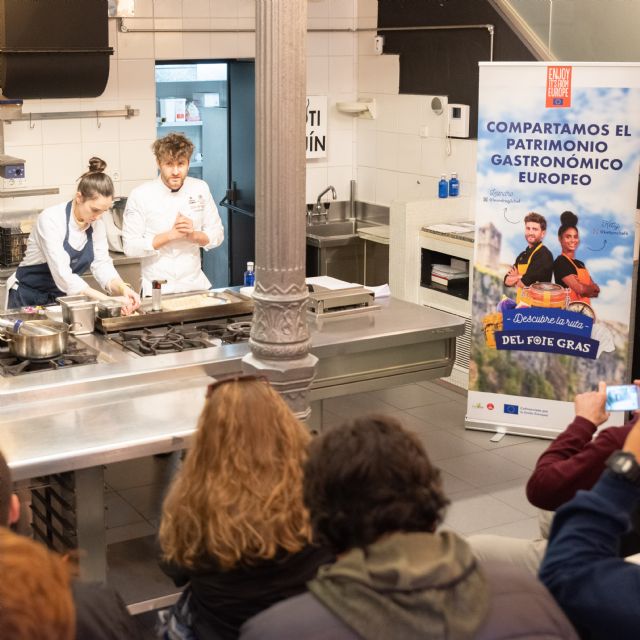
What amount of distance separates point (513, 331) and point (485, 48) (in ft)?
7.48

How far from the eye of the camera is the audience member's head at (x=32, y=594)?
5.15ft

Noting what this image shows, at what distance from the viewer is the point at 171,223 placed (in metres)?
6.01

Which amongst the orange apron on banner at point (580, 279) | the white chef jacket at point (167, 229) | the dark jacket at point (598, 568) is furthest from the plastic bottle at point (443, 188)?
the dark jacket at point (598, 568)

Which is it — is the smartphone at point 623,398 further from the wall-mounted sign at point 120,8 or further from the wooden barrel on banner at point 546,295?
the wall-mounted sign at point 120,8

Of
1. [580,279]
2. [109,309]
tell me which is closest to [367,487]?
[109,309]

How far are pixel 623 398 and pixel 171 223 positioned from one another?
353 centimetres

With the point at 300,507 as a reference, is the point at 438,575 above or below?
above

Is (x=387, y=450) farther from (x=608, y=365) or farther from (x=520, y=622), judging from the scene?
(x=608, y=365)

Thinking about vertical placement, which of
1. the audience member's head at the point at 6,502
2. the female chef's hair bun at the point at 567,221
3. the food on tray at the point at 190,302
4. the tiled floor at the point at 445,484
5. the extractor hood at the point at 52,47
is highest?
the extractor hood at the point at 52,47

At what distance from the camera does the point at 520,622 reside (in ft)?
6.11

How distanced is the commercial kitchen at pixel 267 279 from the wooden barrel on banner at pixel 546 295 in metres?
0.86

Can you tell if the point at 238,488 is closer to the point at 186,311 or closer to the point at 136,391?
the point at 136,391

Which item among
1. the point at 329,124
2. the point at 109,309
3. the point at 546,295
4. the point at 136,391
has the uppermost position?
the point at 329,124

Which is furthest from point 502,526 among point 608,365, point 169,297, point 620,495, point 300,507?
point 620,495
